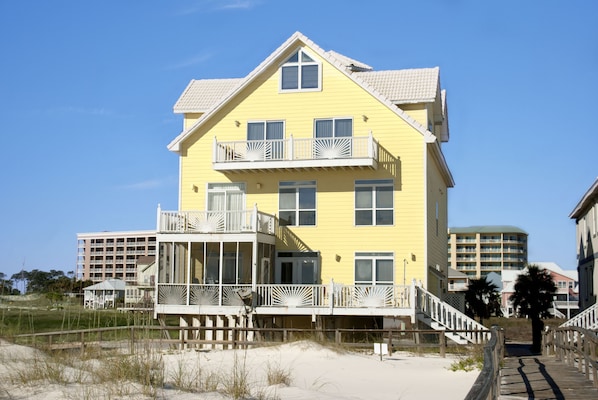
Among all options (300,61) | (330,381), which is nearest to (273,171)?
(300,61)

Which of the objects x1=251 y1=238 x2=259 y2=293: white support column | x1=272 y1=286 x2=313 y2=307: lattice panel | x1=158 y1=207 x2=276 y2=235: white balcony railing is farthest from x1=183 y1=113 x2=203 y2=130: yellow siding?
x1=272 y1=286 x2=313 y2=307: lattice panel

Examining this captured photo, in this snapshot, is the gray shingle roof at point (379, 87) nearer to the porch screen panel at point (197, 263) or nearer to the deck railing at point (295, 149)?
the deck railing at point (295, 149)

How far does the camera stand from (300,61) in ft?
108

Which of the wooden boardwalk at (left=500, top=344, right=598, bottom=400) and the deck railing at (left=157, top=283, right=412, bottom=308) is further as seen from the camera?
the deck railing at (left=157, top=283, right=412, bottom=308)

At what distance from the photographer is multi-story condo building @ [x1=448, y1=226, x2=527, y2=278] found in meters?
156

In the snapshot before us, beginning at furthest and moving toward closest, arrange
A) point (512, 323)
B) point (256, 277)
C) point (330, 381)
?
point (512, 323), point (256, 277), point (330, 381)

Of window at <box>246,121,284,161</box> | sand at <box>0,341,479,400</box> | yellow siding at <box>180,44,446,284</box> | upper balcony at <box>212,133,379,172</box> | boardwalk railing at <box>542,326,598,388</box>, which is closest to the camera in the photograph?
sand at <box>0,341,479,400</box>

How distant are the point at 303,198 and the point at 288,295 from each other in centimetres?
454

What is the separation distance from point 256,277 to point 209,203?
187 inches

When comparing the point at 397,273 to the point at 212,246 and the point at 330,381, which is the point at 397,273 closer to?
the point at 212,246

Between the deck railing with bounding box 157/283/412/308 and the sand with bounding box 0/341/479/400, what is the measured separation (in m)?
2.91

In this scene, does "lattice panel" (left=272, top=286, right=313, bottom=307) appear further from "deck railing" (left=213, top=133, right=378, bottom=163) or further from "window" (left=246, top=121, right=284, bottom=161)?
"window" (left=246, top=121, right=284, bottom=161)

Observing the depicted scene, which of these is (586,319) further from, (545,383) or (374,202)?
(545,383)

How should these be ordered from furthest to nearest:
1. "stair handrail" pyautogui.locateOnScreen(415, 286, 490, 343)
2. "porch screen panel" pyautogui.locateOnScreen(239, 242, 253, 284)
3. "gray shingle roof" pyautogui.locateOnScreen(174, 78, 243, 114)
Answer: "gray shingle roof" pyautogui.locateOnScreen(174, 78, 243, 114)
"porch screen panel" pyautogui.locateOnScreen(239, 242, 253, 284)
"stair handrail" pyautogui.locateOnScreen(415, 286, 490, 343)
